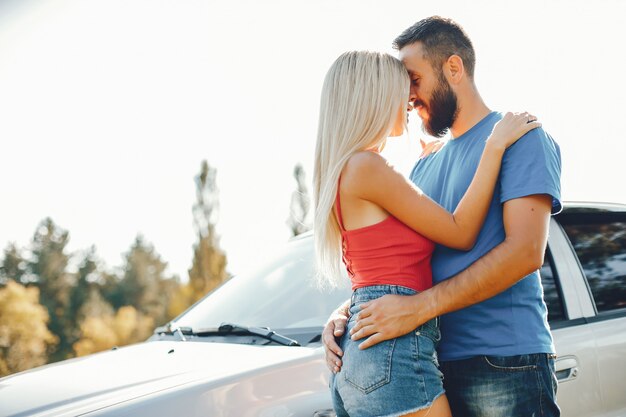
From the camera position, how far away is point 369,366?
5.41 feet

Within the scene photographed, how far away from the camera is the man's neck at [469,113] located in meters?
2.19

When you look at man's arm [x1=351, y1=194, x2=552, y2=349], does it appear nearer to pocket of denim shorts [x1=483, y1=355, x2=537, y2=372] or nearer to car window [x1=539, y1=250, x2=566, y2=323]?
pocket of denim shorts [x1=483, y1=355, x2=537, y2=372]

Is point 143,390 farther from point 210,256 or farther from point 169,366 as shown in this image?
point 210,256

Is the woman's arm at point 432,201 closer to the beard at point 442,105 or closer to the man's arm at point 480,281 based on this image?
the man's arm at point 480,281

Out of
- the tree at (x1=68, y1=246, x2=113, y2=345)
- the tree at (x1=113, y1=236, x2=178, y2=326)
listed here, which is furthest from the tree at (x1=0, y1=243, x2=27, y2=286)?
the tree at (x1=113, y1=236, x2=178, y2=326)

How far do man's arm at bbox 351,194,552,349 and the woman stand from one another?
0.17 ft

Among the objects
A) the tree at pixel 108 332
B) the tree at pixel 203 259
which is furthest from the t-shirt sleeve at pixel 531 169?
the tree at pixel 108 332

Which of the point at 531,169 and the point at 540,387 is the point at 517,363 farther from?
the point at 531,169

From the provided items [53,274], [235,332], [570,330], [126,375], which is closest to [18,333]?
[53,274]

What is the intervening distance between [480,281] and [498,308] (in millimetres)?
153

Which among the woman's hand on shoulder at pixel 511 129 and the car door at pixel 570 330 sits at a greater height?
the woman's hand on shoulder at pixel 511 129

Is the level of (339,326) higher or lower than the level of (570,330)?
higher

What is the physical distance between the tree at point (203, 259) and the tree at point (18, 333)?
5869mm

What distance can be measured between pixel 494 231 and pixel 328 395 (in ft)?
2.63
